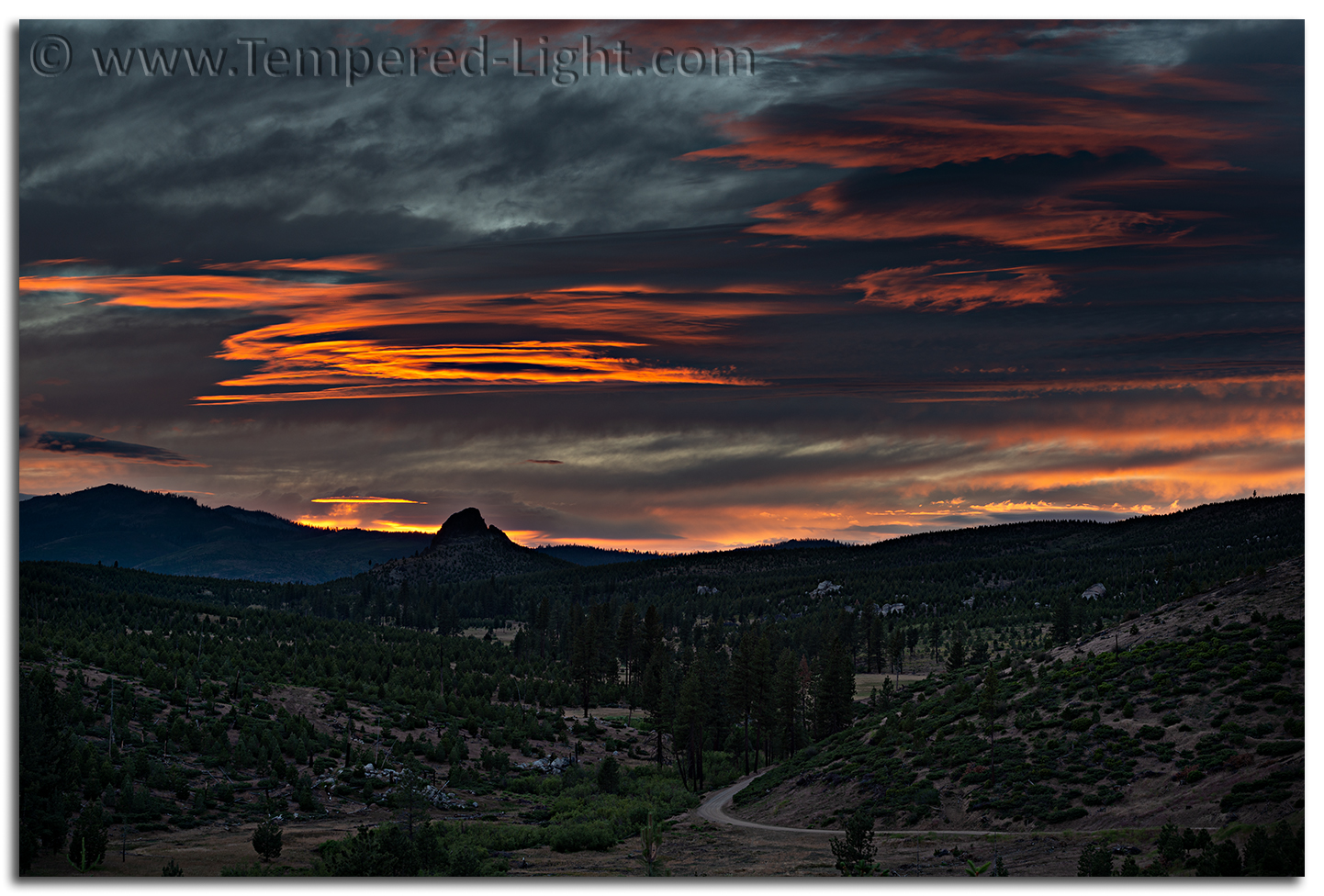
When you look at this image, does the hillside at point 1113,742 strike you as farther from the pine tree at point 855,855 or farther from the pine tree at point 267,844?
the pine tree at point 267,844

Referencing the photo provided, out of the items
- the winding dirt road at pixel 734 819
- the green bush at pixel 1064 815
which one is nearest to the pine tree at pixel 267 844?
the winding dirt road at pixel 734 819

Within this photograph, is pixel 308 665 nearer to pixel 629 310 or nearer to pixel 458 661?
pixel 458 661

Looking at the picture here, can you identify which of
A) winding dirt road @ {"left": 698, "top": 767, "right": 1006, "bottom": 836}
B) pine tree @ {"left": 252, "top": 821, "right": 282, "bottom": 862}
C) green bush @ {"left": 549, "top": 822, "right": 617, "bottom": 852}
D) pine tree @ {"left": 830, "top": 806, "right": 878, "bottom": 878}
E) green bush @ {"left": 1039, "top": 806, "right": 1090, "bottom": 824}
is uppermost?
pine tree @ {"left": 830, "top": 806, "right": 878, "bottom": 878}

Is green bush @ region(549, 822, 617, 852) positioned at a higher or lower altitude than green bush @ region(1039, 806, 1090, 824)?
lower

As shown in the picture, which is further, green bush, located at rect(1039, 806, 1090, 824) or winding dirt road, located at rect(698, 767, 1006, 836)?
winding dirt road, located at rect(698, 767, 1006, 836)

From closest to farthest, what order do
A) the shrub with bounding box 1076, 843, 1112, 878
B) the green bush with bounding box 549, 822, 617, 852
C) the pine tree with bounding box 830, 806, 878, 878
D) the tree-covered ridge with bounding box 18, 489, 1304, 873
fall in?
the shrub with bounding box 1076, 843, 1112, 878 → the pine tree with bounding box 830, 806, 878, 878 → the green bush with bounding box 549, 822, 617, 852 → the tree-covered ridge with bounding box 18, 489, 1304, 873

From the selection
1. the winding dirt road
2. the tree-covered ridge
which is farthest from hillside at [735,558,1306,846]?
the winding dirt road

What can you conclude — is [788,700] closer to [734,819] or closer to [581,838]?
[734,819]

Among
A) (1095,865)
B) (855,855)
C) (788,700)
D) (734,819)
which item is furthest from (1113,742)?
(788,700)

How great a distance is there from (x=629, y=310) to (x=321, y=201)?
12.7 m

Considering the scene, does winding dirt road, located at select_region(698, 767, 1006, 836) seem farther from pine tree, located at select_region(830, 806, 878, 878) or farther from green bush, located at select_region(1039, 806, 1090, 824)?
pine tree, located at select_region(830, 806, 878, 878)

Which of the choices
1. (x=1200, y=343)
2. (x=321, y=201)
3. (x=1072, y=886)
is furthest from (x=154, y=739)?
(x=1200, y=343)

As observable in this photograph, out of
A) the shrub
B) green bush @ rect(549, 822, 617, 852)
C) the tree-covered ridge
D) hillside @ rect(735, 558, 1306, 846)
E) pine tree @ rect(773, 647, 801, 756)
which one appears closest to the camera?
the shrub

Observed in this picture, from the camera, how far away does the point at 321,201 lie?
1347 inches
